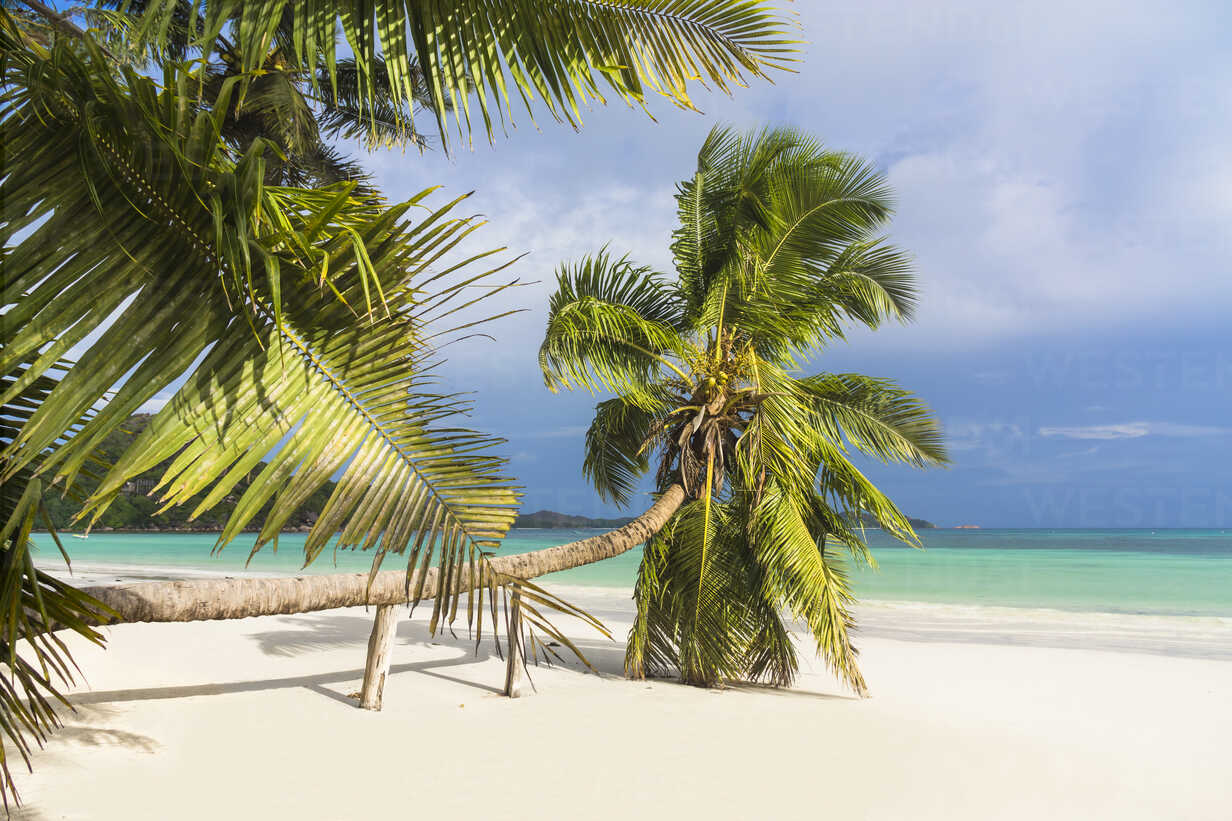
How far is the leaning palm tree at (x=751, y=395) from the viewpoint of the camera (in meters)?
7.27

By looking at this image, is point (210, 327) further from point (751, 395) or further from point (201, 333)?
point (751, 395)

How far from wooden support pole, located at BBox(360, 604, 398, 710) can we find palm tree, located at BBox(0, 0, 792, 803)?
16.9 feet

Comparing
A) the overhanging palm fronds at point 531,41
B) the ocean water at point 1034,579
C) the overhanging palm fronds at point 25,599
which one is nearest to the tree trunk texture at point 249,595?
the overhanging palm fronds at point 25,599

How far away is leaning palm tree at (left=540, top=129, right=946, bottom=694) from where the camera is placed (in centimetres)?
727

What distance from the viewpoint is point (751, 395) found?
7.15 meters

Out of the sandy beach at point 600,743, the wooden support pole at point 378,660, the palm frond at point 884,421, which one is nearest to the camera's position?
the sandy beach at point 600,743

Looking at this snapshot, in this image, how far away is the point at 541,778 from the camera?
520 cm

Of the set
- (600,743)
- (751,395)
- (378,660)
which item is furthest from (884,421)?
(378,660)

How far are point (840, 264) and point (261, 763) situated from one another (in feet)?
23.3

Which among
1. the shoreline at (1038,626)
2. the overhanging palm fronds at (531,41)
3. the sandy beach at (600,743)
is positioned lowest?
the sandy beach at (600,743)

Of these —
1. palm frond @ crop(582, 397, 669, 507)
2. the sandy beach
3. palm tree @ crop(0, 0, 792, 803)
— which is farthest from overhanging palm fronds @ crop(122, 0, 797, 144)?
palm frond @ crop(582, 397, 669, 507)

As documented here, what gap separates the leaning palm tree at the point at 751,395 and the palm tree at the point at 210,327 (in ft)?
17.2

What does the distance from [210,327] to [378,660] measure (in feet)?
19.2

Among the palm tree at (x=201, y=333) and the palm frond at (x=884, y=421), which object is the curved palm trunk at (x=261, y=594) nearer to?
the palm tree at (x=201, y=333)
